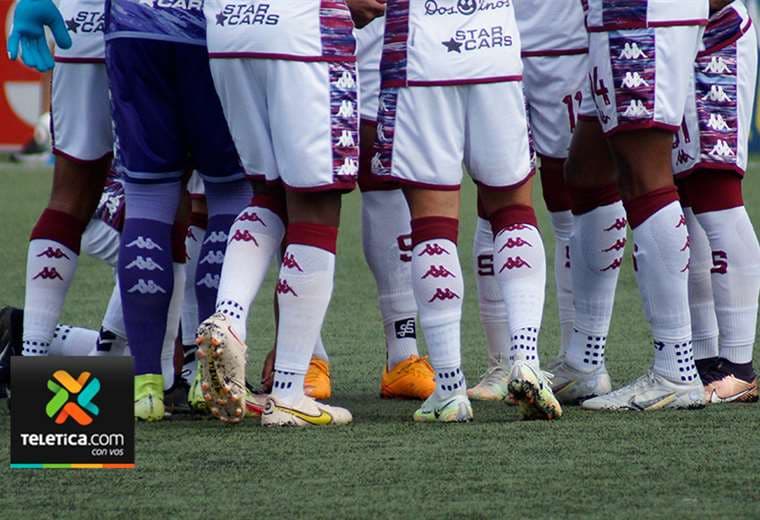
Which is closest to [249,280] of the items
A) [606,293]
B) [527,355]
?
[527,355]

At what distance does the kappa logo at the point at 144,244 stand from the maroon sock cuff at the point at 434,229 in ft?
2.37

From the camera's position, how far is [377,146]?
4.33 metres

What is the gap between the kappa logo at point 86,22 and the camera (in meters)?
4.60

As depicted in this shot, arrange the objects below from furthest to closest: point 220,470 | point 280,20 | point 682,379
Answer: point 682,379 < point 280,20 < point 220,470

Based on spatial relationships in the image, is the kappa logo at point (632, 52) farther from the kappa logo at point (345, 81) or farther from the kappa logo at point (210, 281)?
the kappa logo at point (210, 281)

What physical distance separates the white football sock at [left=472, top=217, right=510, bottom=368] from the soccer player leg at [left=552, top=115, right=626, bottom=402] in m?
0.28

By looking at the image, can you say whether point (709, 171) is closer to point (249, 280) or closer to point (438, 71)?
point (438, 71)

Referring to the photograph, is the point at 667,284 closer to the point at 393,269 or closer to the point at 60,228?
the point at 393,269

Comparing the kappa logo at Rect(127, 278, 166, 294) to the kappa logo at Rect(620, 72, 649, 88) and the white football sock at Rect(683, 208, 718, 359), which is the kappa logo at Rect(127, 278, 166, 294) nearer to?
the kappa logo at Rect(620, 72, 649, 88)

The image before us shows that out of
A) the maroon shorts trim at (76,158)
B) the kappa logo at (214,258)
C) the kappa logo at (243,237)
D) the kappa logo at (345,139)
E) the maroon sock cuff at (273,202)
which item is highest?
the kappa logo at (345,139)

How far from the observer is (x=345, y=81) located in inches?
165

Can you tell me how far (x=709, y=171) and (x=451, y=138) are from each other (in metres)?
0.86

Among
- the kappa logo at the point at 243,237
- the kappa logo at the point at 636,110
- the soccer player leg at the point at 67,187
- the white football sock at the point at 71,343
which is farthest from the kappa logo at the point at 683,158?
the white football sock at the point at 71,343

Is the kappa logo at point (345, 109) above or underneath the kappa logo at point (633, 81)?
underneath
